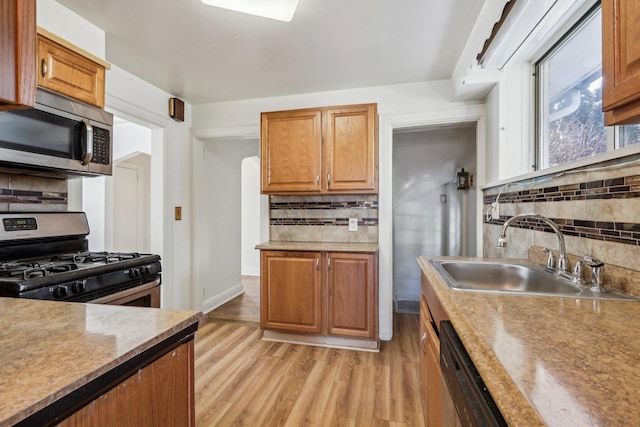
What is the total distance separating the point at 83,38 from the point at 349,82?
189 cm

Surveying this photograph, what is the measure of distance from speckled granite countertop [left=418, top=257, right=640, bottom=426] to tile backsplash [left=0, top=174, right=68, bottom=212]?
2369 mm

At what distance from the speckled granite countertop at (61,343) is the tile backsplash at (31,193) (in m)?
1.24

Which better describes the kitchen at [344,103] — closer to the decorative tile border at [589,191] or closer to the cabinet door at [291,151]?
the decorative tile border at [589,191]

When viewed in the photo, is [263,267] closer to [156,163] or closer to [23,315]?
[156,163]

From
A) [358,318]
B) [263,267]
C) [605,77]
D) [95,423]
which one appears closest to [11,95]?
[95,423]

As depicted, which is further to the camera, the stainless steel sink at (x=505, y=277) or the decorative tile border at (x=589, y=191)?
the stainless steel sink at (x=505, y=277)

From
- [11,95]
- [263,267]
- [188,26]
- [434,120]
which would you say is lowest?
[263,267]

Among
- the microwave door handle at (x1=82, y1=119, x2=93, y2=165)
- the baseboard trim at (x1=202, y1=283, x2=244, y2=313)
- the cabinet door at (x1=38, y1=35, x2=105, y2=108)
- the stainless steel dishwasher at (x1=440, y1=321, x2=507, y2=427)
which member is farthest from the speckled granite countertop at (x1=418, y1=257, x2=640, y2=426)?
the baseboard trim at (x1=202, y1=283, x2=244, y2=313)

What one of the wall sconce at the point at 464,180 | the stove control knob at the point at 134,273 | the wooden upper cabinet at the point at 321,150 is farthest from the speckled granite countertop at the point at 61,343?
the wall sconce at the point at 464,180

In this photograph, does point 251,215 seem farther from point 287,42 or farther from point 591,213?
point 591,213

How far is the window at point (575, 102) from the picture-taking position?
135 centimetres

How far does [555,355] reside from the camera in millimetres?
A: 599

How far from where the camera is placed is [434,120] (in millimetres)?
2648

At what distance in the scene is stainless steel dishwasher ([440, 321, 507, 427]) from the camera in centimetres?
57
